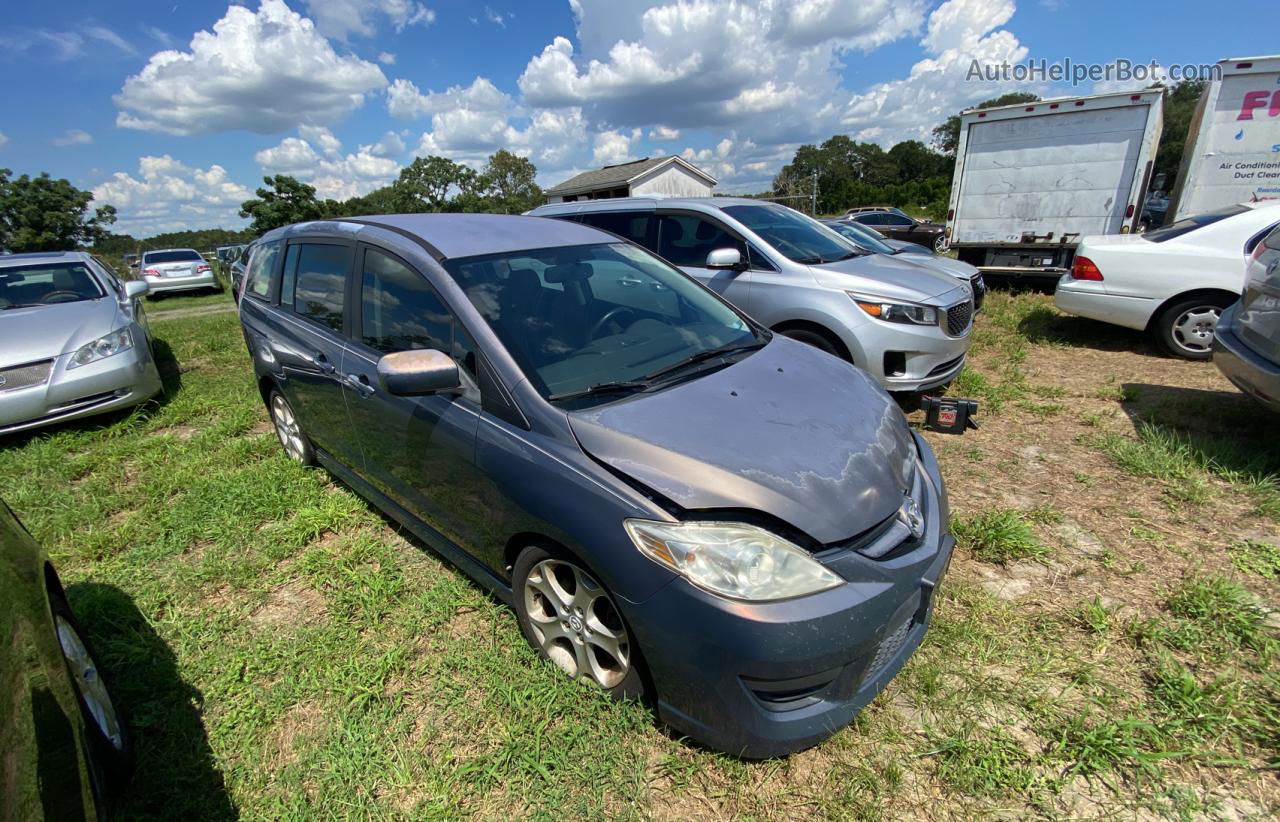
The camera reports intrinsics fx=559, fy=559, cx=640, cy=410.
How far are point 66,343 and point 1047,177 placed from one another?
38.2ft

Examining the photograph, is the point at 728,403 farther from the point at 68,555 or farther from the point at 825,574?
the point at 68,555

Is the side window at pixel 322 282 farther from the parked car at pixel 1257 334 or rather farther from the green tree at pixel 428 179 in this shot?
the green tree at pixel 428 179

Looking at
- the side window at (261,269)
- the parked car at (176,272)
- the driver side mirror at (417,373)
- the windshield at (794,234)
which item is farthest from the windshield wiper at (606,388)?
the parked car at (176,272)

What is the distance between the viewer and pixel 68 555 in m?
3.12

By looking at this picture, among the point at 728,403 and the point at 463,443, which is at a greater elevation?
the point at 728,403

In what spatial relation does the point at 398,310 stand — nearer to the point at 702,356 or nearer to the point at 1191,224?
the point at 702,356

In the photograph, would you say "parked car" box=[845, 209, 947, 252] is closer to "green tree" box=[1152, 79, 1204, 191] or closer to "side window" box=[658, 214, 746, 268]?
"side window" box=[658, 214, 746, 268]

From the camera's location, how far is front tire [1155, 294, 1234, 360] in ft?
17.2

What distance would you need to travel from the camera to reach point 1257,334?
344 centimetres

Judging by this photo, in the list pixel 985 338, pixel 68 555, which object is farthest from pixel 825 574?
pixel 985 338

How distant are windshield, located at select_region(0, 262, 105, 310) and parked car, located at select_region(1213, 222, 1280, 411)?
9190 mm

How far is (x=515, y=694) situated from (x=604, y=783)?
0.48 m

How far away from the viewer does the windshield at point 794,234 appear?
4816mm

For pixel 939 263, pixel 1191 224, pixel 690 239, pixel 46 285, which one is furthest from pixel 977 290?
pixel 46 285
